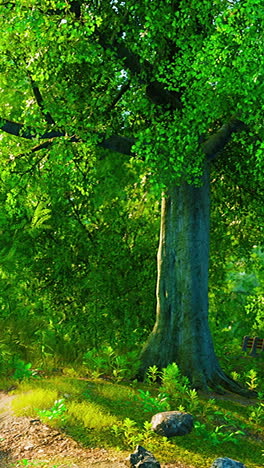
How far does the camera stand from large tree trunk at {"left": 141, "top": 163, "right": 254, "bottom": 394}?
11.9m

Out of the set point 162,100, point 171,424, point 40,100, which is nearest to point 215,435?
point 171,424

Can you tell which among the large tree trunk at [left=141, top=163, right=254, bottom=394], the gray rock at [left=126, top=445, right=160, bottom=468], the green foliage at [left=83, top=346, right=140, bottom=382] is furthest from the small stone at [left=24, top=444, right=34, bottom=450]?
the large tree trunk at [left=141, top=163, right=254, bottom=394]

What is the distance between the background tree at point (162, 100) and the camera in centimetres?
930

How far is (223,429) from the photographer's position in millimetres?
8891

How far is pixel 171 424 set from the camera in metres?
7.96

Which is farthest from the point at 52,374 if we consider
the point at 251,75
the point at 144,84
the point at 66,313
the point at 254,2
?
the point at 254,2

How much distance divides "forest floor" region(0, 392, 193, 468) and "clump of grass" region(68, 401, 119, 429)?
0.45m

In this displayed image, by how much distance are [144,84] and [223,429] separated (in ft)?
21.1

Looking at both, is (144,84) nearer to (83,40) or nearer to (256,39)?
(83,40)

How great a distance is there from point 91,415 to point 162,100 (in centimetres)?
646

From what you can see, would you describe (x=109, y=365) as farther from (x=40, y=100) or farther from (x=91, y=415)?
(x=40, y=100)

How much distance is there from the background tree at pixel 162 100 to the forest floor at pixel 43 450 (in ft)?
13.5

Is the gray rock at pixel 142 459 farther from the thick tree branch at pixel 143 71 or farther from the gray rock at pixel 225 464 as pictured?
the thick tree branch at pixel 143 71

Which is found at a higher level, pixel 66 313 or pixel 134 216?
pixel 134 216
